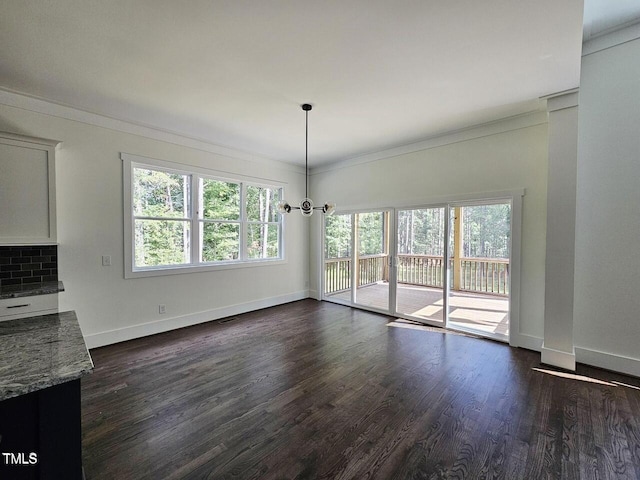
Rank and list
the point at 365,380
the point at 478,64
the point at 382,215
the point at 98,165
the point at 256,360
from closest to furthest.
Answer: the point at 478,64 < the point at 365,380 < the point at 256,360 < the point at 98,165 < the point at 382,215

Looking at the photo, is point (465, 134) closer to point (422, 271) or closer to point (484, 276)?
point (484, 276)

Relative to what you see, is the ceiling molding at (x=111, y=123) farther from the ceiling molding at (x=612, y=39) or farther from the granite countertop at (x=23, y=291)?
the ceiling molding at (x=612, y=39)

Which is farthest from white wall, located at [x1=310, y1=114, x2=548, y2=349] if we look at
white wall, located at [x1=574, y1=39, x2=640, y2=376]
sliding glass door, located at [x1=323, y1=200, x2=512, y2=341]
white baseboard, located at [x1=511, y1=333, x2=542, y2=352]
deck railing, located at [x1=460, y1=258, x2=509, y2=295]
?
deck railing, located at [x1=460, y1=258, x2=509, y2=295]

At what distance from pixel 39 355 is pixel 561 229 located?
441 cm

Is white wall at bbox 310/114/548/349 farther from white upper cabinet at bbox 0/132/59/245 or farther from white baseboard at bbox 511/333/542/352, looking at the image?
white upper cabinet at bbox 0/132/59/245

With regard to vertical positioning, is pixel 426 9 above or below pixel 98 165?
above

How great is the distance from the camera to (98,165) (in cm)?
358

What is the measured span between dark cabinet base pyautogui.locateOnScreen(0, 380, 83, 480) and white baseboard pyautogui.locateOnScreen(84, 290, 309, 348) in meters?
2.88

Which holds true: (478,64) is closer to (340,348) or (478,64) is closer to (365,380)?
(365,380)

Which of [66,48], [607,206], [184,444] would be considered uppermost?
[66,48]

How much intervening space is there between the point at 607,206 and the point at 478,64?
2151 millimetres

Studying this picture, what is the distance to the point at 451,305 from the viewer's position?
537cm

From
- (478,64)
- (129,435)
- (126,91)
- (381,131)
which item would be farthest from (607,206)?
(126,91)

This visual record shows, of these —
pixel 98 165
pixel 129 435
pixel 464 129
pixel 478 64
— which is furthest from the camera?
pixel 464 129
